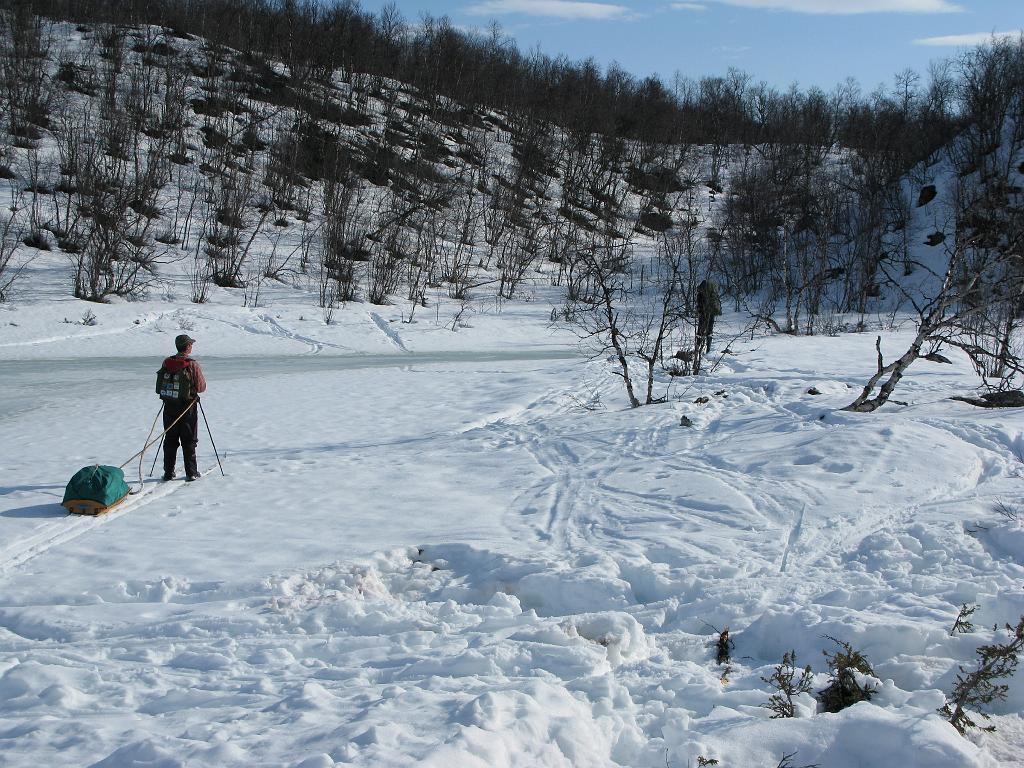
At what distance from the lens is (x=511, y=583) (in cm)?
664

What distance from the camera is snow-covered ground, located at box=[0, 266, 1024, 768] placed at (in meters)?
4.26

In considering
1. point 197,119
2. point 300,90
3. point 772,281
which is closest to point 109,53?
point 197,119

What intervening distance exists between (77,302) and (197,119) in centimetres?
2066

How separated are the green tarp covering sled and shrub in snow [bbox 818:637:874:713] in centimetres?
699

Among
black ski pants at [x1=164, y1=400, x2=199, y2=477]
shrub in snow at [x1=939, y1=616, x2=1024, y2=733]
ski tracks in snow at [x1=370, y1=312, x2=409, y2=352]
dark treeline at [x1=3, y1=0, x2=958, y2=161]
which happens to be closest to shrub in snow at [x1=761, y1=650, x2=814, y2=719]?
shrub in snow at [x1=939, y1=616, x2=1024, y2=733]

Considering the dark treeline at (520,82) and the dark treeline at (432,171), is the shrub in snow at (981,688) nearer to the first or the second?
the dark treeline at (432,171)

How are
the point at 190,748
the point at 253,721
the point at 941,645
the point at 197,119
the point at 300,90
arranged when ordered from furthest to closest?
the point at 300,90 → the point at 197,119 → the point at 941,645 → the point at 253,721 → the point at 190,748

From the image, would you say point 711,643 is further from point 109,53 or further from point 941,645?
point 109,53

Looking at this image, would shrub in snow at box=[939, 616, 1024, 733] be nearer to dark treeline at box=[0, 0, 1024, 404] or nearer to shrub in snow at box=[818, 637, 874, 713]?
shrub in snow at box=[818, 637, 874, 713]

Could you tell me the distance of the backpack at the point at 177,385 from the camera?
9516mm

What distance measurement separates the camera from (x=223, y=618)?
5973mm

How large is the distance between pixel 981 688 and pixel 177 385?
828 centimetres

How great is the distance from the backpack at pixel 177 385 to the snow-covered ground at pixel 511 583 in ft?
3.61

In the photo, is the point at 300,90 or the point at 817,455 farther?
the point at 300,90
